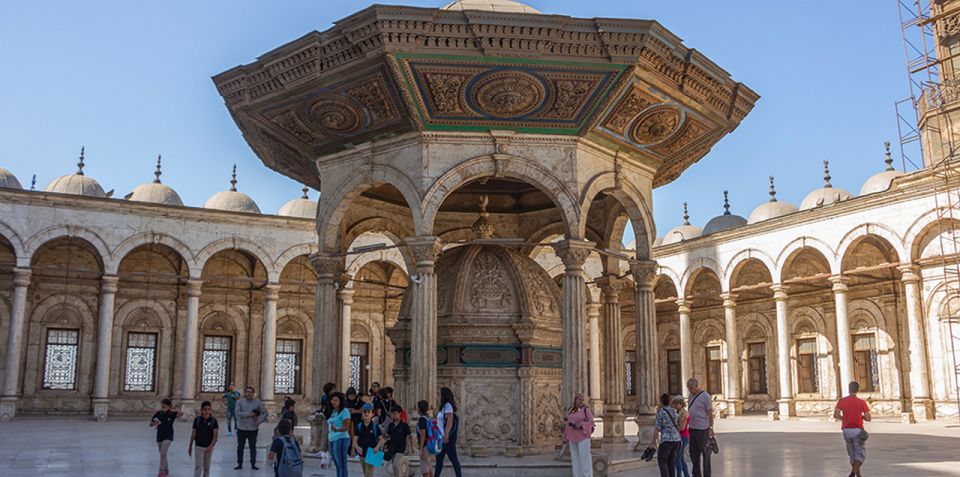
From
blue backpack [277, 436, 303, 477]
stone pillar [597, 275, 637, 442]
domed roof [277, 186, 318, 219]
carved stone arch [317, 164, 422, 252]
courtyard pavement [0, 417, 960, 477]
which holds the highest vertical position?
domed roof [277, 186, 318, 219]

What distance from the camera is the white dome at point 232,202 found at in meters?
28.8

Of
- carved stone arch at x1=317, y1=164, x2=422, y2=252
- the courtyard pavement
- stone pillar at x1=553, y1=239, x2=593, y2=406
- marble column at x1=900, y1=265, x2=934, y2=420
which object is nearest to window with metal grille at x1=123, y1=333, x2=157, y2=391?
the courtyard pavement

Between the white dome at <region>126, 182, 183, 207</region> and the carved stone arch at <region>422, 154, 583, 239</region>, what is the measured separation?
2012cm

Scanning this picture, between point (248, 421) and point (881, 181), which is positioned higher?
point (881, 181)

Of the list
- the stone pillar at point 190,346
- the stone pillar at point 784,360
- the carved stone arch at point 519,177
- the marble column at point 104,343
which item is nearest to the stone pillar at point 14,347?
the marble column at point 104,343

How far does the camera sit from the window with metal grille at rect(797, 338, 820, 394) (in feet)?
83.1

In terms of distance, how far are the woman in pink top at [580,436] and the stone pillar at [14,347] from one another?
1768 cm

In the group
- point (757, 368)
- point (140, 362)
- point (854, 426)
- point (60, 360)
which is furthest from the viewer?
point (757, 368)

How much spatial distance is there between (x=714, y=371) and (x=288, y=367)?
48.0ft

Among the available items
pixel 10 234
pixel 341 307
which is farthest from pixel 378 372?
pixel 341 307

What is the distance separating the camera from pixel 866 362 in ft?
78.1

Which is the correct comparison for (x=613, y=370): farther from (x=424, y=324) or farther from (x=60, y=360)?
(x=60, y=360)

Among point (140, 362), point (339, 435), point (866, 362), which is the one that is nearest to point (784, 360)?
point (866, 362)

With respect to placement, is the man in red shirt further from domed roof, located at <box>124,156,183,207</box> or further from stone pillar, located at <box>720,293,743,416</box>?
domed roof, located at <box>124,156,183,207</box>
